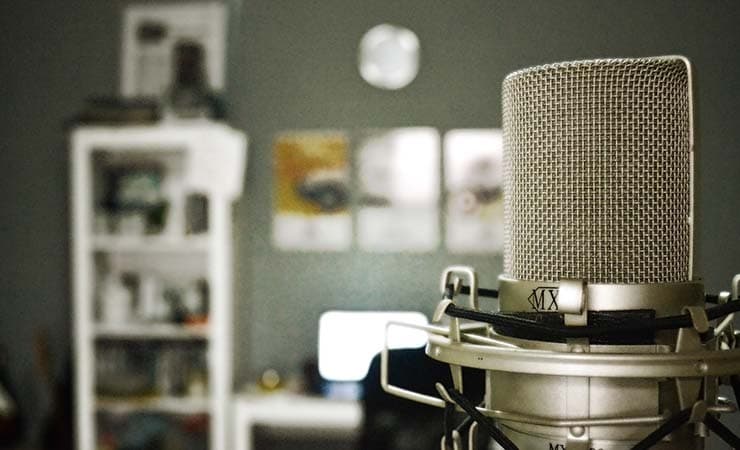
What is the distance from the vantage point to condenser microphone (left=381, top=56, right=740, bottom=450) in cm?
53

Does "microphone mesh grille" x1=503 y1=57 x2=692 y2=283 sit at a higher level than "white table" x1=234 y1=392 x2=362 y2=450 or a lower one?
higher

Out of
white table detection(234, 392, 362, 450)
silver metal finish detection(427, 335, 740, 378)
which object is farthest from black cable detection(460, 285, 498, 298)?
white table detection(234, 392, 362, 450)

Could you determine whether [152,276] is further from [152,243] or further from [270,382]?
[270,382]

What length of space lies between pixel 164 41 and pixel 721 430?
3.53m

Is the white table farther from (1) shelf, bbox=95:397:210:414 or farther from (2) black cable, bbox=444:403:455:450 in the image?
(2) black cable, bbox=444:403:455:450

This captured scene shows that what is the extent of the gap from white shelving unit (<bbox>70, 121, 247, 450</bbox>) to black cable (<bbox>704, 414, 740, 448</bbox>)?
284 centimetres

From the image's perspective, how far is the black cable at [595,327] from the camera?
517 mm

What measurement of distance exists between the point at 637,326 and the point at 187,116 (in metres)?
3.02

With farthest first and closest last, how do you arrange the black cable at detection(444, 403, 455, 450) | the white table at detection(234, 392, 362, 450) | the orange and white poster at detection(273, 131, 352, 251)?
1. the orange and white poster at detection(273, 131, 352, 251)
2. the white table at detection(234, 392, 362, 450)
3. the black cable at detection(444, 403, 455, 450)

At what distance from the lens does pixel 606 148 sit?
0.60 metres

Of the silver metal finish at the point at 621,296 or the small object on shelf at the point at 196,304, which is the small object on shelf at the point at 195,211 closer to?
the small object on shelf at the point at 196,304

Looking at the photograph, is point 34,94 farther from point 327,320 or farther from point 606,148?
point 606,148

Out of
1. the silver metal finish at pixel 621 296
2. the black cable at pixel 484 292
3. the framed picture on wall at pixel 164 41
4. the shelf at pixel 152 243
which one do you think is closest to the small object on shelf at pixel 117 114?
the framed picture on wall at pixel 164 41

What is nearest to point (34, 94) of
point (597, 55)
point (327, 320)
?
point (327, 320)
